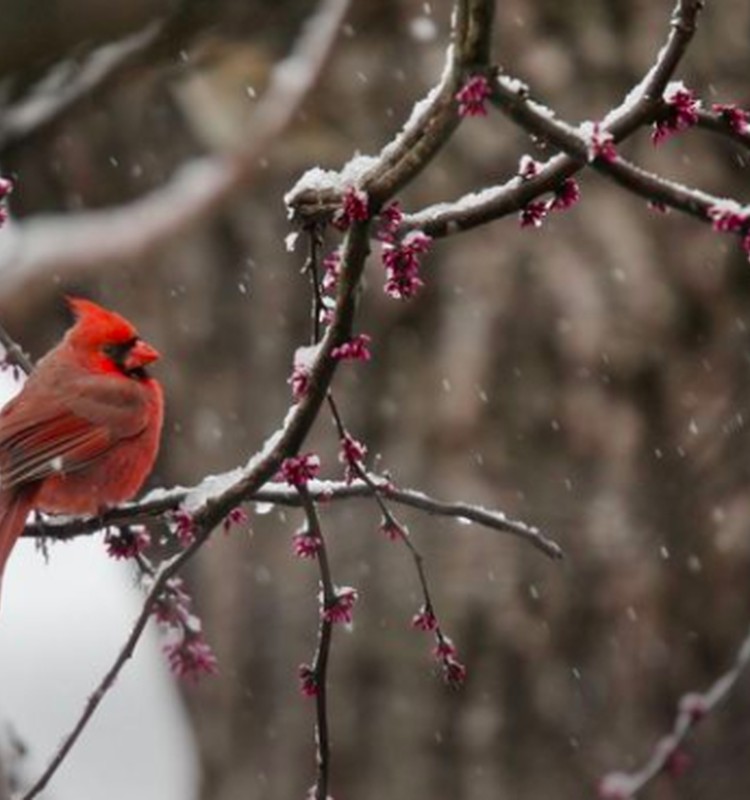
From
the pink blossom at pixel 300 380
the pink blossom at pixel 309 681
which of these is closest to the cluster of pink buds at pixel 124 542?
the pink blossom at pixel 309 681

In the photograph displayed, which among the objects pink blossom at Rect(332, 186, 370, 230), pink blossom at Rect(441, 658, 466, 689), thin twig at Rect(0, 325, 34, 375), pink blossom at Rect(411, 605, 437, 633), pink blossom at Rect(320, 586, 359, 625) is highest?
thin twig at Rect(0, 325, 34, 375)

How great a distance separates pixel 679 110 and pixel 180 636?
37.5 inches

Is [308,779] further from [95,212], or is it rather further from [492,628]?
[95,212]

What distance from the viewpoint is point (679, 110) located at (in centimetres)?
202

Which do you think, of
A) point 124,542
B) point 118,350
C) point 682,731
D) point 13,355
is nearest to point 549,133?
point 124,542

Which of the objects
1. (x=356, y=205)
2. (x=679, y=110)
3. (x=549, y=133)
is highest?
(x=679, y=110)

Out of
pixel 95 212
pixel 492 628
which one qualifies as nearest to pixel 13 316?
pixel 95 212

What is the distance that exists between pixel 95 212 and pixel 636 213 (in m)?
1.71

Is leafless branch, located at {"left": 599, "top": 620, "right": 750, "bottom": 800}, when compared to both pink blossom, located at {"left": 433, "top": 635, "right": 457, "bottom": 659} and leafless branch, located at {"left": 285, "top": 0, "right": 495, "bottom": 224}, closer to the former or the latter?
pink blossom, located at {"left": 433, "top": 635, "right": 457, "bottom": 659}

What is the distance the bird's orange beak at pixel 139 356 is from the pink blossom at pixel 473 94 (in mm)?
1628

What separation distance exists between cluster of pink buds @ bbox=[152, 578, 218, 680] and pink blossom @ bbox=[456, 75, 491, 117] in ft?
2.71

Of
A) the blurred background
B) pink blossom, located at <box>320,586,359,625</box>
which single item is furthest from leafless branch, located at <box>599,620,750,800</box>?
the blurred background

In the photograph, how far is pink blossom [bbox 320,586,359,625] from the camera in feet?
7.07

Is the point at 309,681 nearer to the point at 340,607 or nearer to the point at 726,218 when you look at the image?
the point at 340,607
